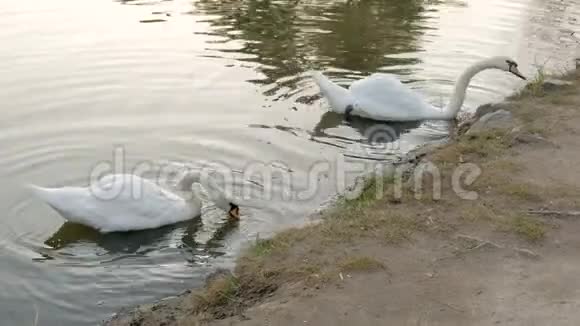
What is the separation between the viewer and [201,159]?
8719mm

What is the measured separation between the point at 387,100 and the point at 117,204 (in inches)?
180

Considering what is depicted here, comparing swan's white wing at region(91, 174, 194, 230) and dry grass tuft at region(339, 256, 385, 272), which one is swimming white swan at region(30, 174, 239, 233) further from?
dry grass tuft at region(339, 256, 385, 272)

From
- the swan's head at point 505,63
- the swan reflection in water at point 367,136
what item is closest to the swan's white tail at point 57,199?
the swan reflection in water at point 367,136

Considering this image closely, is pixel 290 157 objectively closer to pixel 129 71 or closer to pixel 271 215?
pixel 271 215

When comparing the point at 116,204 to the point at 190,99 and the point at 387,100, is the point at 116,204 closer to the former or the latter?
the point at 190,99

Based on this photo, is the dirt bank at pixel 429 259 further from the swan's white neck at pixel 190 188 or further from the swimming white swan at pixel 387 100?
the swimming white swan at pixel 387 100

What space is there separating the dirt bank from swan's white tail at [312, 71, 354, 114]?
2.82m

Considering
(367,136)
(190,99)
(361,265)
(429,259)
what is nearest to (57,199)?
(361,265)

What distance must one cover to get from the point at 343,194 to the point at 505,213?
2.06m

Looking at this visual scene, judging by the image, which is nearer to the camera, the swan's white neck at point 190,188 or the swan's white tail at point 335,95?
the swan's white neck at point 190,188

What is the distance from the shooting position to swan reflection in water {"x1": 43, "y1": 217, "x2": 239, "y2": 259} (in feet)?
22.7

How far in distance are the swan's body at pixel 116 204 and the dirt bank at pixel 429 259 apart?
1220 millimetres

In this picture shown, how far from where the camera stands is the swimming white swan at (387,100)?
10.2 m

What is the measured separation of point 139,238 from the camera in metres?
7.09
